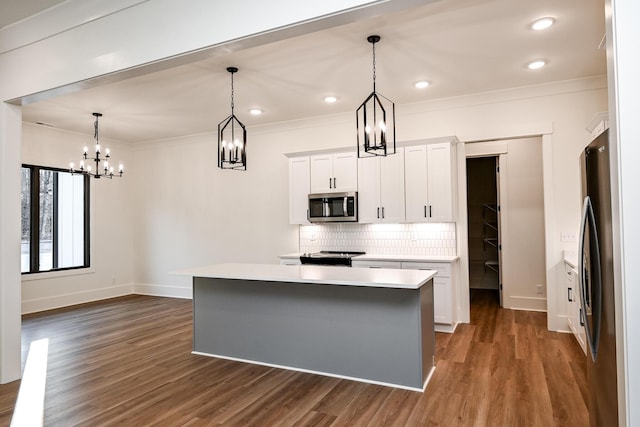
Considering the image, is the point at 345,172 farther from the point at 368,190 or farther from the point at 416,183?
the point at 416,183

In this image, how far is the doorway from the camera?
793 centimetres

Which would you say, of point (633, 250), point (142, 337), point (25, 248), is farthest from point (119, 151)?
point (633, 250)

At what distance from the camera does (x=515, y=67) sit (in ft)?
14.5

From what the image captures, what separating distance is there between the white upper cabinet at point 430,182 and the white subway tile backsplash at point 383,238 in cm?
38

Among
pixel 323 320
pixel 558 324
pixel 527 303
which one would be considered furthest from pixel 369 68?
pixel 527 303

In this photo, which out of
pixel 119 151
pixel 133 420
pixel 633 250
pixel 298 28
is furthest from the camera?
pixel 119 151

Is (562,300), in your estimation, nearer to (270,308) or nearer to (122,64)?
(270,308)

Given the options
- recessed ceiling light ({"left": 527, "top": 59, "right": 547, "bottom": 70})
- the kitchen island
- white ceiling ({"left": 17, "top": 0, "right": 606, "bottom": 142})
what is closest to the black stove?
the kitchen island

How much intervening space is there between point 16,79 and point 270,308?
3003 mm

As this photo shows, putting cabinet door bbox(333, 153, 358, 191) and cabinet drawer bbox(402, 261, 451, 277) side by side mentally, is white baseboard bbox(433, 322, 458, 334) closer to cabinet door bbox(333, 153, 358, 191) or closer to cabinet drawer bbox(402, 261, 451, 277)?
cabinet drawer bbox(402, 261, 451, 277)

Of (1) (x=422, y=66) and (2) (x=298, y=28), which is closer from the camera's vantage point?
(2) (x=298, y=28)

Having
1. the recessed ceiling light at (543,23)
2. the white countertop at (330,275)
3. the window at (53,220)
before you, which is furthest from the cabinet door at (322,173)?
the window at (53,220)

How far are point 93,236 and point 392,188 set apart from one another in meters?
5.48

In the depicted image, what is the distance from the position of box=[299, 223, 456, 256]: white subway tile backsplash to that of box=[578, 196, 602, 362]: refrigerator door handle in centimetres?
321
